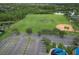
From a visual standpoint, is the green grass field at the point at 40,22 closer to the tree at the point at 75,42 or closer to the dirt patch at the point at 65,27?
the dirt patch at the point at 65,27

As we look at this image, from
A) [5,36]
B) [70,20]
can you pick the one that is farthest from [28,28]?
[70,20]

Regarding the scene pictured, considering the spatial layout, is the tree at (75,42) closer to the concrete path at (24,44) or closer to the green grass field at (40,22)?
the concrete path at (24,44)

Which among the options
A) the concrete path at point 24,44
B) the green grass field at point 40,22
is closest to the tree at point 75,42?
the concrete path at point 24,44

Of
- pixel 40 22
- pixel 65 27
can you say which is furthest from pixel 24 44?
pixel 65 27

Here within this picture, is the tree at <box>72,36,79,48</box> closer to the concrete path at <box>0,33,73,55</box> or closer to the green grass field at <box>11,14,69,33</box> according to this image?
the concrete path at <box>0,33,73,55</box>

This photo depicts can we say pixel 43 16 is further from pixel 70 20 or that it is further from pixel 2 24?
pixel 2 24

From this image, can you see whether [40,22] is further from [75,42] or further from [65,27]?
[75,42]

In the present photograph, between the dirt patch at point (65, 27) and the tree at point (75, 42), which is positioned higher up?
the dirt patch at point (65, 27)

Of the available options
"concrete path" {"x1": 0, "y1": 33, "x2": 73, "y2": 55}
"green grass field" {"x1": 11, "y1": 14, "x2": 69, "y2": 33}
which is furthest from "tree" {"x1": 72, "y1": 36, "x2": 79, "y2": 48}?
"green grass field" {"x1": 11, "y1": 14, "x2": 69, "y2": 33}
